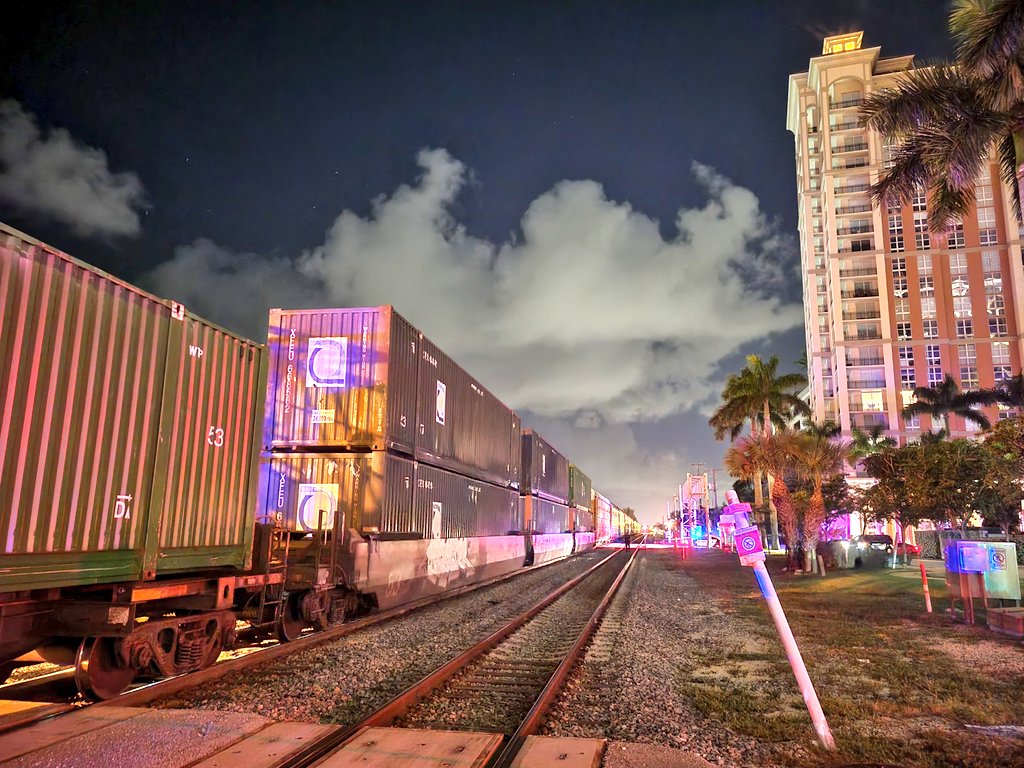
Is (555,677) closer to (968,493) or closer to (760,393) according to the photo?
(968,493)

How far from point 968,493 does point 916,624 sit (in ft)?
46.5

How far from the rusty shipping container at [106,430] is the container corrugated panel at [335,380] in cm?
503

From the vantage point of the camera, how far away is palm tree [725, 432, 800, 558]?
25906mm

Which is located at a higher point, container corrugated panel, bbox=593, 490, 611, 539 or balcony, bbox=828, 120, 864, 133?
balcony, bbox=828, 120, 864, 133

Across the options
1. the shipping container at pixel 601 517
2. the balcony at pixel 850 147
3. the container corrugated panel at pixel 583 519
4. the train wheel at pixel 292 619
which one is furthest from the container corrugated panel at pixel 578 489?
the balcony at pixel 850 147

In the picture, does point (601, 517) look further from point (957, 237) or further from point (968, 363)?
point (957, 237)

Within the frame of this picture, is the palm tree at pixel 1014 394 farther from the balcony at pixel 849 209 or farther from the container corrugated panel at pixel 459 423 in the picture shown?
the balcony at pixel 849 209

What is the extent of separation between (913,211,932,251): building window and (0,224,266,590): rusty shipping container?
99084mm

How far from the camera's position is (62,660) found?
683cm

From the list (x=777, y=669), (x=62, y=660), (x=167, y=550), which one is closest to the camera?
(x=62, y=660)

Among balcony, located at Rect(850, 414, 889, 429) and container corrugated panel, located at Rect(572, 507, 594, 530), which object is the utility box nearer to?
container corrugated panel, located at Rect(572, 507, 594, 530)

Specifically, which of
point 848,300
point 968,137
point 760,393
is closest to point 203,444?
point 968,137

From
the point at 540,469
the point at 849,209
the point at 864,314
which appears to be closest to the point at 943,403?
the point at 864,314

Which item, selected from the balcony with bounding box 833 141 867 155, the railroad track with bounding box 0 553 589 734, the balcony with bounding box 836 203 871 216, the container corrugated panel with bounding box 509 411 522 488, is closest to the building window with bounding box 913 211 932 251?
the balcony with bounding box 836 203 871 216
